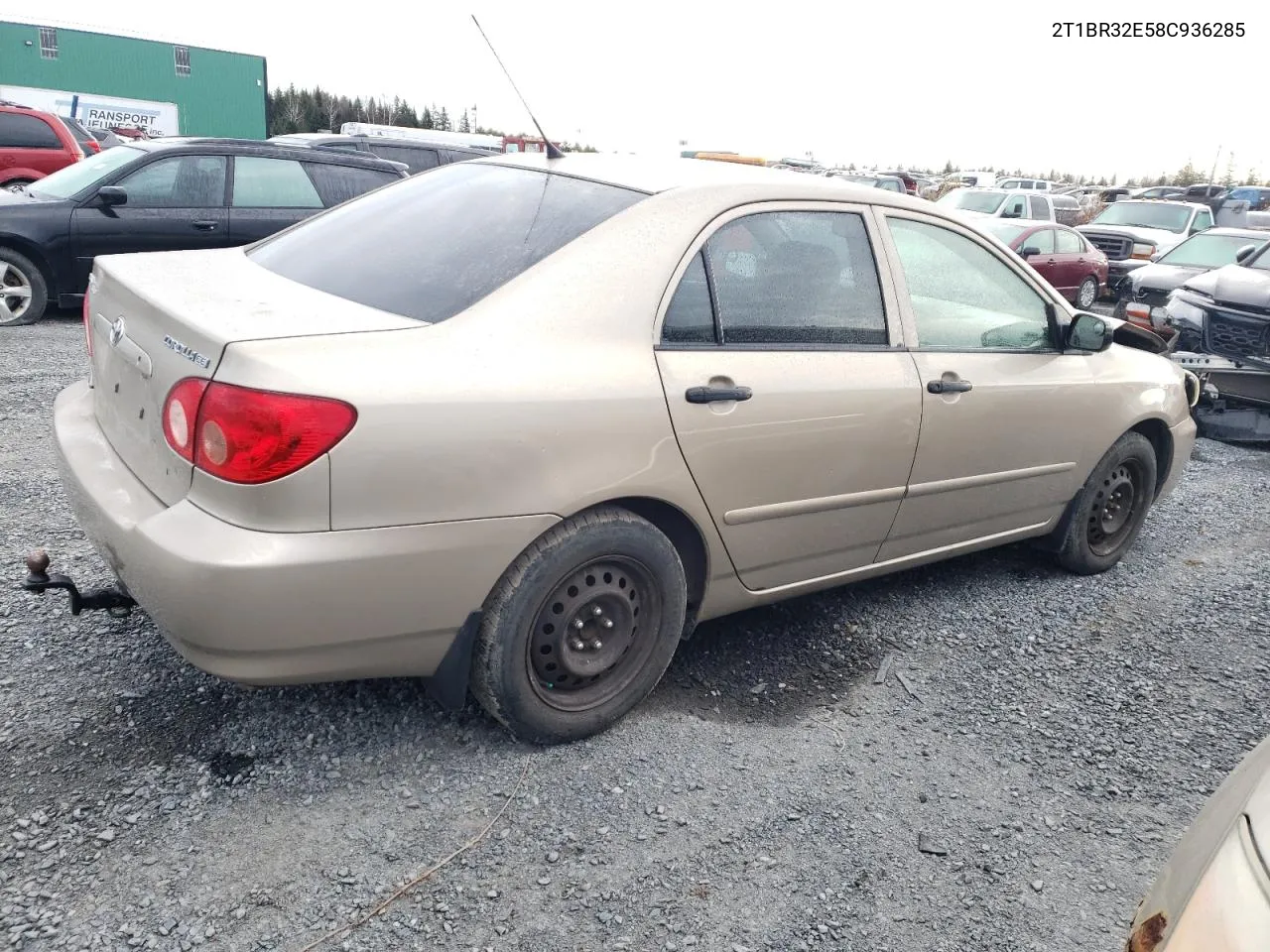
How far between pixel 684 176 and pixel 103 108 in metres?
33.8

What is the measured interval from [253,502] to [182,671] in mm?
1065

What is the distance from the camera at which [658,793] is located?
9.21 ft

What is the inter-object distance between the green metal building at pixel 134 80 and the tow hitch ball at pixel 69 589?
3199cm

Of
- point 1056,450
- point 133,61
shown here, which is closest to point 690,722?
point 1056,450

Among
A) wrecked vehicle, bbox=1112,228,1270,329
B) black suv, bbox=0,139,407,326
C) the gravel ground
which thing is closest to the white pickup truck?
wrecked vehicle, bbox=1112,228,1270,329

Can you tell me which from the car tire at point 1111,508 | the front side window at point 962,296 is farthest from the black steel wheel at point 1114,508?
the front side window at point 962,296

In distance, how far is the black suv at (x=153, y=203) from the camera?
820cm

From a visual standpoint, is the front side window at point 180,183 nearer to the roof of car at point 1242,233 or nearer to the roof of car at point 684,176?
the roof of car at point 684,176

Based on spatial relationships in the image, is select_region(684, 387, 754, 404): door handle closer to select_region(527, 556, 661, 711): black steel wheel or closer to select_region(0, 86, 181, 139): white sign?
select_region(527, 556, 661, 711): black steel wheel

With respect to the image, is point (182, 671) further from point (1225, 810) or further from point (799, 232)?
point (1225, 810)

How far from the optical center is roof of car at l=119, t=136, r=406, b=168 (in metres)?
8.86

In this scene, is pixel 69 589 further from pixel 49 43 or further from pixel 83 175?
pixel 49 43

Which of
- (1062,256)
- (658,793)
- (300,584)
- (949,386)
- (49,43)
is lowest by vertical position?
(658,793)

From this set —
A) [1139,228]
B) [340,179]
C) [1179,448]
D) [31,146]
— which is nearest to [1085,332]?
[1179,448]
